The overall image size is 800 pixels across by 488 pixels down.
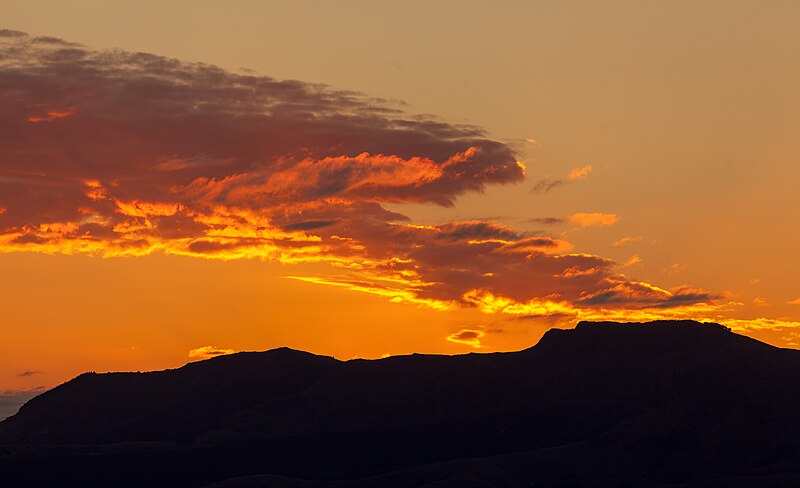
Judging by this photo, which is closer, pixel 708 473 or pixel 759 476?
pixel 759 476

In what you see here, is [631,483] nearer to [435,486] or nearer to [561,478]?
[561,478]

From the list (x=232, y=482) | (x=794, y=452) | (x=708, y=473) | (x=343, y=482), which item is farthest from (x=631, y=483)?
(x=232, y=482)

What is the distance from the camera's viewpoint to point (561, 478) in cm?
19238

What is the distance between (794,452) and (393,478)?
62.2 metres

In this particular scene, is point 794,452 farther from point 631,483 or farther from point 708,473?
point 631,483

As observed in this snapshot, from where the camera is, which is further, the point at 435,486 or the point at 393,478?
the point at 393,478

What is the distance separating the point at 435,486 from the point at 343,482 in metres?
21.4

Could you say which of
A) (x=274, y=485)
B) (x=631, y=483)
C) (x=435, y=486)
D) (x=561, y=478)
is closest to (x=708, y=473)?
(x=631, y=483)

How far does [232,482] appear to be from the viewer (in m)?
194

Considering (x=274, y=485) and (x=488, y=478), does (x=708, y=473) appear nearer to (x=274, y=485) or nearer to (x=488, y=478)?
(x=488, y=478)

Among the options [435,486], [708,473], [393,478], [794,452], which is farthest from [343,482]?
[794,452]

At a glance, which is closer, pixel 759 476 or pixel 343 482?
pixel 759 476

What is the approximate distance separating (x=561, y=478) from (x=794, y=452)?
3773 cm

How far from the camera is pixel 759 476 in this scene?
600 ft
